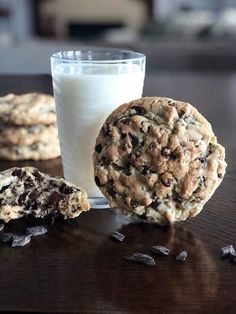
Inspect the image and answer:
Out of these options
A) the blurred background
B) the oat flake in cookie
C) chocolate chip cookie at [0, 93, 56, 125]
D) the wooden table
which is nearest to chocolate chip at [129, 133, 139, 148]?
the oat flake in cookie

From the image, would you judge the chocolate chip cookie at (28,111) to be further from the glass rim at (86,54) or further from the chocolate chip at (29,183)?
the chocolate chip at (29,183)

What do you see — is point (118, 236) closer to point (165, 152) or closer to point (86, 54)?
point (165, 152)

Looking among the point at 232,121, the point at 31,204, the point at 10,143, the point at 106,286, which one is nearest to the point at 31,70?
the point at 232,121

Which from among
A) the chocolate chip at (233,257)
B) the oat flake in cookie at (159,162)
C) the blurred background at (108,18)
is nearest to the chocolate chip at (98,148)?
the oat flake in cookie at (159,162)

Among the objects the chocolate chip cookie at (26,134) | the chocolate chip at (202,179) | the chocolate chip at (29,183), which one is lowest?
the chocolate chip cookie at (26,134)

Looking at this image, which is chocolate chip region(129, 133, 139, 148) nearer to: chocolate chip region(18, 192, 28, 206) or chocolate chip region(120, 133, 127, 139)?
chocolate chip region(120, 133, 127, 139)

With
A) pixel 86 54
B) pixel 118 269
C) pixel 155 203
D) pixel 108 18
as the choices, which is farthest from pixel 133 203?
pixel 108 18
